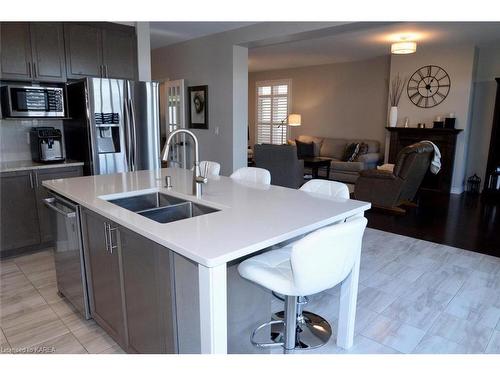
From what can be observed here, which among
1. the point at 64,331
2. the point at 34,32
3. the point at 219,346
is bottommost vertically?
the point at 64,331

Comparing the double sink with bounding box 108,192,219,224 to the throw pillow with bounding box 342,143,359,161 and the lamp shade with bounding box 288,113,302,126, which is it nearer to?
the throw pillow with bounding box 342,143,359,161

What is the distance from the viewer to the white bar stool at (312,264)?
1513mm

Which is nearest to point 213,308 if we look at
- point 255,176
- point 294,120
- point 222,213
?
point 222,213

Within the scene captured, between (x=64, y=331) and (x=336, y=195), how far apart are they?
6.53 ft

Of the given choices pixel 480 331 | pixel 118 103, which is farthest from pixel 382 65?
pixel 480 331

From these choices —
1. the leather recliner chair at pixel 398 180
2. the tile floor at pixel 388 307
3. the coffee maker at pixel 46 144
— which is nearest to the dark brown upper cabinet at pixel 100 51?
the coffee maker at pixel 46 144

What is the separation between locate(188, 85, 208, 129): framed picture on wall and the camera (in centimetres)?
589

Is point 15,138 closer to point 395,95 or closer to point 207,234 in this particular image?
point 207,234

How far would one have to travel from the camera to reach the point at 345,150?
783 cm

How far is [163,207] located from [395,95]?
20.8 feet

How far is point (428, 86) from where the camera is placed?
6.66 metres

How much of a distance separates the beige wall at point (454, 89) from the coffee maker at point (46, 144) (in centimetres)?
608

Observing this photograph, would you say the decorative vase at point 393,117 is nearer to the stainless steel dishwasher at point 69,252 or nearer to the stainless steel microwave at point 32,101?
the stainless steel microwave at point 32,101

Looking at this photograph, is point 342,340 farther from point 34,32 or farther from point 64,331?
point 34,32
